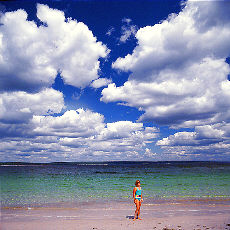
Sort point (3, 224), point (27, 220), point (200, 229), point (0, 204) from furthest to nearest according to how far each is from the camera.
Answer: point (0, 204)
point (27, 220)
point (3, 224)
point (200, 229)

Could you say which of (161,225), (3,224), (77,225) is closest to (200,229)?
(161,225)

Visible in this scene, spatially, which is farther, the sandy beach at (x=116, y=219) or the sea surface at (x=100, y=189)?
the sea surface at (x=100, y=189)

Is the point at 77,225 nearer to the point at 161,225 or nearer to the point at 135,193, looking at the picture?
the point at 135,193

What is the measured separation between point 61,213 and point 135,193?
259 inches

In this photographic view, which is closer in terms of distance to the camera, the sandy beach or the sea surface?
the sandy beach

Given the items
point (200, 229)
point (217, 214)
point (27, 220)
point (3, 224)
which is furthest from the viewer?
point (217, 214)

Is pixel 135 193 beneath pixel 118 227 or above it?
above

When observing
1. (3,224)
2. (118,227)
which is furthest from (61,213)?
(118,227)

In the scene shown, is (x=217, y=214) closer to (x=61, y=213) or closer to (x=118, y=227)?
(x=118, y=227)

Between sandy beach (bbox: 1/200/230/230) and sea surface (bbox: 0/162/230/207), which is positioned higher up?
sandy beach (bbox: 1/200/230/230)

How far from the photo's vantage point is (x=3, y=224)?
1330 cm

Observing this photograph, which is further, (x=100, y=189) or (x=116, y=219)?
(x=100, y=189)

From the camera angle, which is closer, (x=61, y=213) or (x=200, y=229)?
(x=200, y=229)

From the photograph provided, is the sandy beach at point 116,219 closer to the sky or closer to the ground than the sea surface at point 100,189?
closer to the sky
